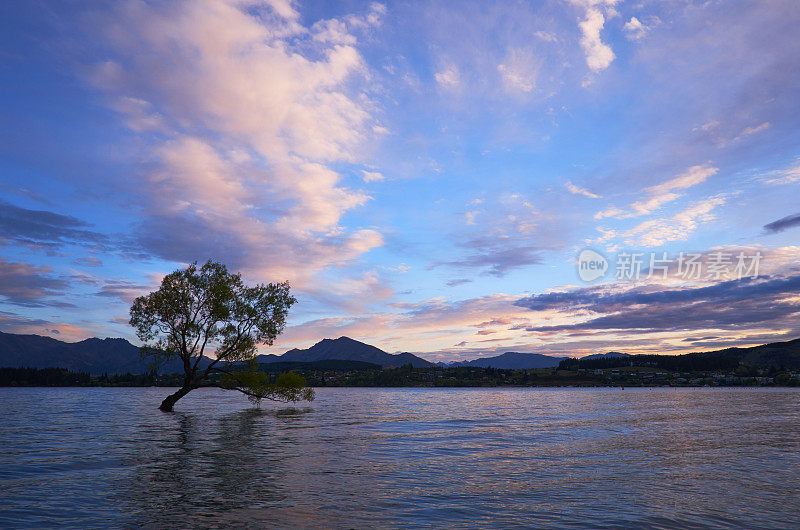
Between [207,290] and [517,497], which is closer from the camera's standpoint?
[517,497]

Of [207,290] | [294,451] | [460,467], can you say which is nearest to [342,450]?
[294,451]

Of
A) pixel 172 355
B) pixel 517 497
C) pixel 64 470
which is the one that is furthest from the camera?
pixel 172 355

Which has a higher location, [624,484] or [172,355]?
[172,355]

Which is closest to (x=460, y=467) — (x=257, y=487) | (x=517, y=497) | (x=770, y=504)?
(x=517, y=497)

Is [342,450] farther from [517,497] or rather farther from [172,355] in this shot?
[172,355]

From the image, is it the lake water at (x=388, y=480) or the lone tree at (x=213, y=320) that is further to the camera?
the lone tree at (x=213, y=320)

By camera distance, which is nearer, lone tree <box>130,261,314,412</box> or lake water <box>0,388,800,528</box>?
lake water <box>0,388,800,528</box>

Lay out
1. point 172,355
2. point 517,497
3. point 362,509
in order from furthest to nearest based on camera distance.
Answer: point 172,355 < point 517,497 < point 362,509

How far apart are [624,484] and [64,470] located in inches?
1124

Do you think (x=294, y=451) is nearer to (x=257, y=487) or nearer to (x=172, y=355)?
(x=257, y=487)

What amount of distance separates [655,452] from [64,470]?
38.0 m

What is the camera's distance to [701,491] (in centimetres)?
2111

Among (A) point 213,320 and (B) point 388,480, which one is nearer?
→ (B) point 388,480

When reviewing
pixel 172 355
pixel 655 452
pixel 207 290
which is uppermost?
pixel 207 290
